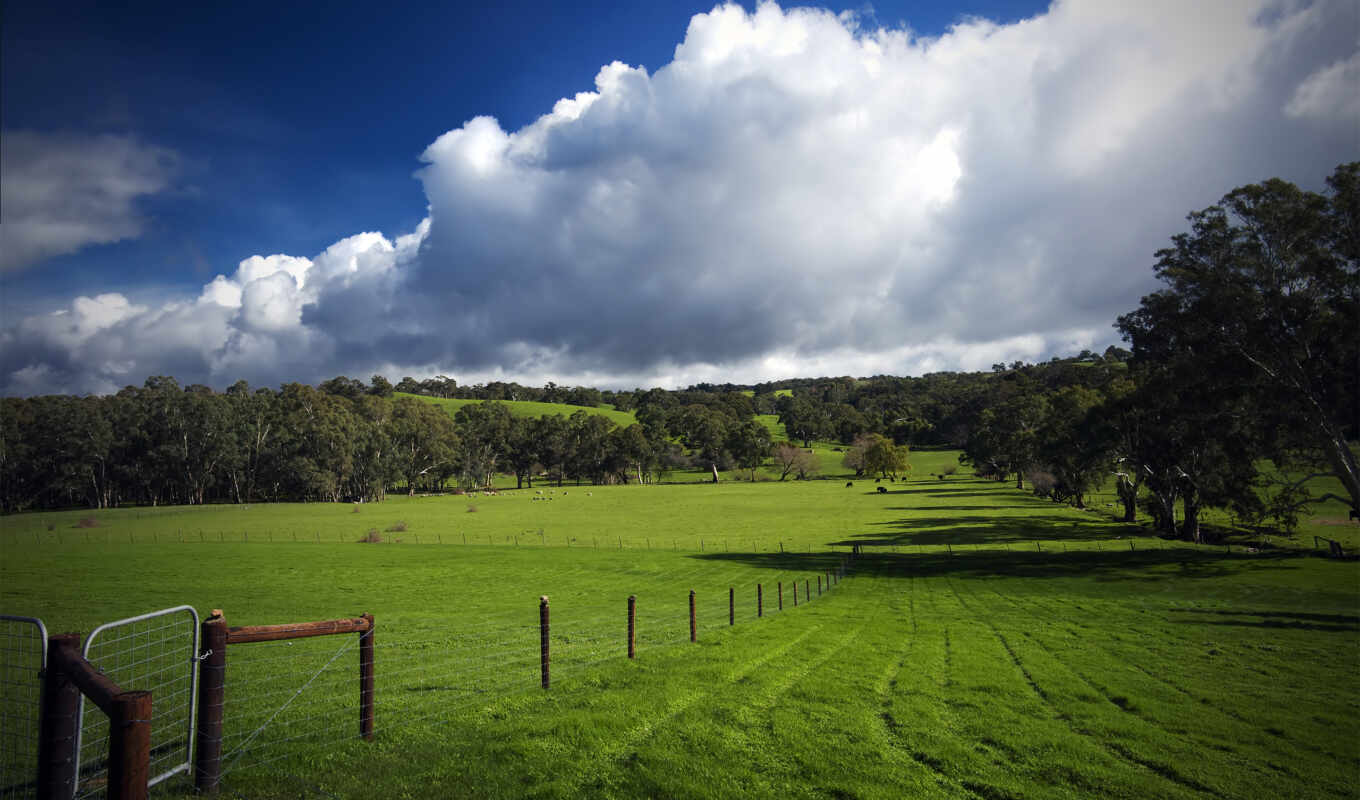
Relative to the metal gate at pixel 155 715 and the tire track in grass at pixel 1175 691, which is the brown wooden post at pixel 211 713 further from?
the tire track in grass at pixel 1175 691

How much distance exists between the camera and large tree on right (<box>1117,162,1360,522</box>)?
3064 centimetres

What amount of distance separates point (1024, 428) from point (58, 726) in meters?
119

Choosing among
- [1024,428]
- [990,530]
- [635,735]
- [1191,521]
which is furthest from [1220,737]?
[1024,428]

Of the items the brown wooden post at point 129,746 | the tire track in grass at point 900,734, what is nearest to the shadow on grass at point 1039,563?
the tire track in grass at point 900,734

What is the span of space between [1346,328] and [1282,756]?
3304 cm

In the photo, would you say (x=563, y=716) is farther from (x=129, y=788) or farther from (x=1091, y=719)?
(x=1091, y=719)

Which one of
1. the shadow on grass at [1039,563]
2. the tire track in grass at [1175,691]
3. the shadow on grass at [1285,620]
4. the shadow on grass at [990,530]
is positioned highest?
the tire track in grass at [1175,691]

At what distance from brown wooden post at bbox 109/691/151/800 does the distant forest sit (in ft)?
143

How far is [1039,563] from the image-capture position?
131 ft

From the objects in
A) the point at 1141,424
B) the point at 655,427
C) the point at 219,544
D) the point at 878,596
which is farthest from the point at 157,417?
the point at 1141,424

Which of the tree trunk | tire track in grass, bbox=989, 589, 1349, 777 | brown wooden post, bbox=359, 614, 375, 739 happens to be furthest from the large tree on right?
brown wooden post, bbox=359, 614, 375, 739

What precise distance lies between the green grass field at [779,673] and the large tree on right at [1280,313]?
8.68m

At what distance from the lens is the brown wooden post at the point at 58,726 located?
4.54 meters

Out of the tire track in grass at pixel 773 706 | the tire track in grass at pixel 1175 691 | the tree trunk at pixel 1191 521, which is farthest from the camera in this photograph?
the tree trunk at pixel 1191 521
